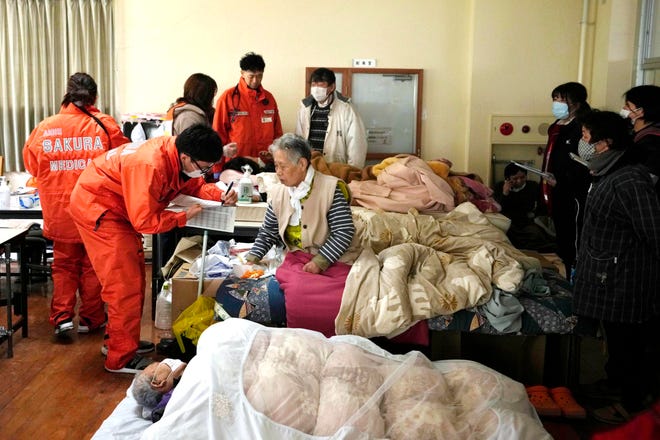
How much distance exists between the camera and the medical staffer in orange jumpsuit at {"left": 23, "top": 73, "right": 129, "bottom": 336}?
415cm

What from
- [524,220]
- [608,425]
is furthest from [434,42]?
[608,425]

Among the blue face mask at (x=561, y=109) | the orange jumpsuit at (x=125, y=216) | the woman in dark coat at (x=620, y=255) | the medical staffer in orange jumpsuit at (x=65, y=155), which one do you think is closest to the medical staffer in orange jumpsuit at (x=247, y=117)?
the medical staffer in orange jumpsuit at (x=65, y=155)

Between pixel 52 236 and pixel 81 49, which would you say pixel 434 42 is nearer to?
pixel 81 49

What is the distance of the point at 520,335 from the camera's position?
3.49m

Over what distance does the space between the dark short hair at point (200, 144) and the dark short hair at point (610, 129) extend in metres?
1.64

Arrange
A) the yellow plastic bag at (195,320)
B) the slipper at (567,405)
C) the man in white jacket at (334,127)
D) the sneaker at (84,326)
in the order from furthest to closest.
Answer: the man in white jacket at (334,127)
the sneaker at (84,326)
the yellow plastic bag at (195,320)
the slipper at (567,405)

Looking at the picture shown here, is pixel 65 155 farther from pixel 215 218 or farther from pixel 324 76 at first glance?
pixel 324 76

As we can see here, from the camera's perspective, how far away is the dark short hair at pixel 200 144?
338cm

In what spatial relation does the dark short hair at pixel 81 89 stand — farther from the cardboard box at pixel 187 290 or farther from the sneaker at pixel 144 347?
the sneaker at pixel 144 347

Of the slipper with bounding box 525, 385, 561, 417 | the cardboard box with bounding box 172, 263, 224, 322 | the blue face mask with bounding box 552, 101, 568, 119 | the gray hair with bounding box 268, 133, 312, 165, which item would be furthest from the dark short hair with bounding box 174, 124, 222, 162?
the blue face mask with bounding box 552, 101, 568, 119

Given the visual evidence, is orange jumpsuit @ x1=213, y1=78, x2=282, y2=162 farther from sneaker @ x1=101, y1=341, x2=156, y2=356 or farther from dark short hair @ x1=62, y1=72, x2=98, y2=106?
sneaker @ x1=101, y1=341, x2=156, y2=356

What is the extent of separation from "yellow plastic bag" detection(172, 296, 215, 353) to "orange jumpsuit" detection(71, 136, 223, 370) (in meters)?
0.30

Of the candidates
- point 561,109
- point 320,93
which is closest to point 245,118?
point 320,93

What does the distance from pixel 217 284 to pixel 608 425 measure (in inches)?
76.3
